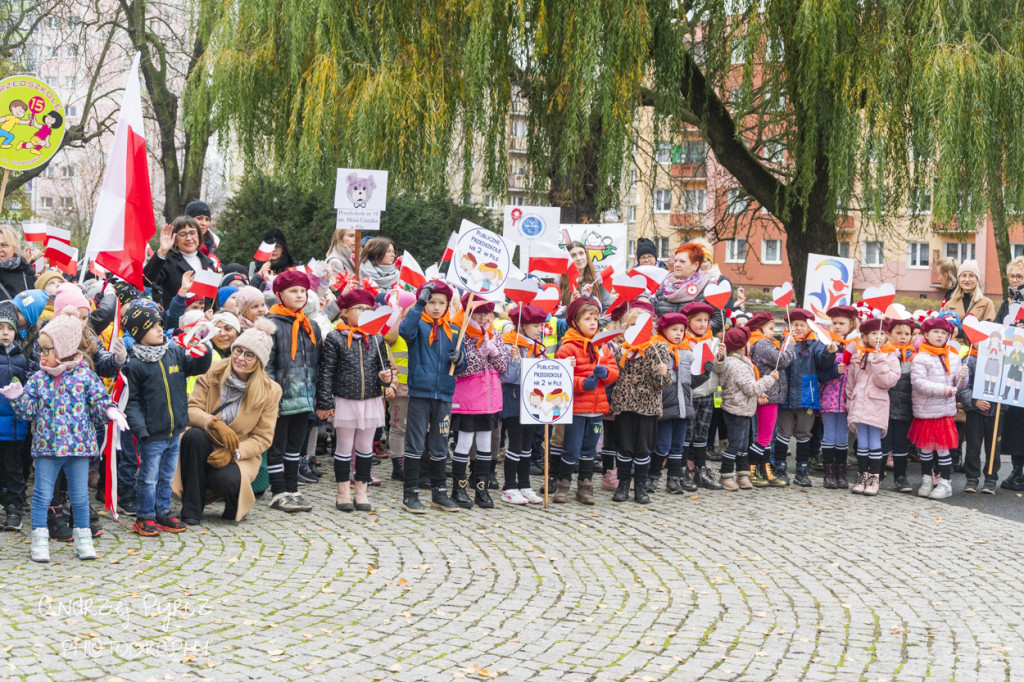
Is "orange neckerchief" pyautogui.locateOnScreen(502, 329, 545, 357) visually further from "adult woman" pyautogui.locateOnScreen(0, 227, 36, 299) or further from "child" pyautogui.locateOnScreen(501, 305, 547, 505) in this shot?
"adult woman" pyautogui.locateOnScreen(0, 227, 36, 299)

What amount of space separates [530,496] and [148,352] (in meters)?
3.47

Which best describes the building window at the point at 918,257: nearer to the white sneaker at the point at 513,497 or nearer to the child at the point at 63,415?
the white sneaker at the point at 513,497

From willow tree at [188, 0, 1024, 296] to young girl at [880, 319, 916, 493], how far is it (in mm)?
1375

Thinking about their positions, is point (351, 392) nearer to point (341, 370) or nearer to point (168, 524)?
point (341, 370)

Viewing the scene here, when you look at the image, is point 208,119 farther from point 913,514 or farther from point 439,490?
point 913,514

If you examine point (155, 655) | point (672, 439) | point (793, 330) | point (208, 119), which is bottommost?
point (155, 655)

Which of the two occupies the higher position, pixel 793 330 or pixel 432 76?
pixel 432 76

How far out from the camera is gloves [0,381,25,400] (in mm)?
6848

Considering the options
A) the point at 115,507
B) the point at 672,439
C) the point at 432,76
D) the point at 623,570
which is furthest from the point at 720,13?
the point at 115,507

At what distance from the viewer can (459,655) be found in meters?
5.23

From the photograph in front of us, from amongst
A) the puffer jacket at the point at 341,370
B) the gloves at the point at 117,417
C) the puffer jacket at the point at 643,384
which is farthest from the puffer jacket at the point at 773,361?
the gloves at the point at 117,417

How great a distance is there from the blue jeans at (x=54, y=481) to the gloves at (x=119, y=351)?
73 cm

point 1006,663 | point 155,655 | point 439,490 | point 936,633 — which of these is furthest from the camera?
point 439,490

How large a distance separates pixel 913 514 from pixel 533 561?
4009mm
